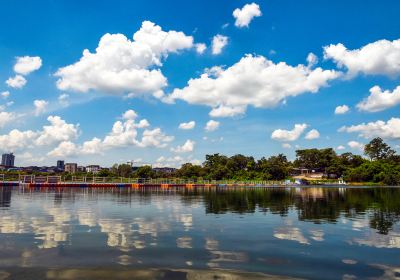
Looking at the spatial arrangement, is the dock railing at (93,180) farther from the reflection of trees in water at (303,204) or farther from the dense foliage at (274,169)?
the reflection of trees in water at (303,204)

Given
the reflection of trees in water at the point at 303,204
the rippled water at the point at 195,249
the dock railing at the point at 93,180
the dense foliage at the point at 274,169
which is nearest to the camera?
the rippled water at the point at 195,249

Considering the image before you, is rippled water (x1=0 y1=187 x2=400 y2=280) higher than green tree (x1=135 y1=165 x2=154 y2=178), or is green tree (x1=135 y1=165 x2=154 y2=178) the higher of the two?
green tree (x1=135 y1=165 x2=154 y2=178)

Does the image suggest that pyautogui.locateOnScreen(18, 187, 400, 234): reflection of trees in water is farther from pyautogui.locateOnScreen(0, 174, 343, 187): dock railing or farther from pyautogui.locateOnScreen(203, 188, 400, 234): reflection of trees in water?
pyautogui.locateOnScreen(0, 174, 343, 187): dock railing

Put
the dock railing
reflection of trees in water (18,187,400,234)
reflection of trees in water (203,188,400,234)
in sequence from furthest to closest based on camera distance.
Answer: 1. the dock railing
2. reflection of trees in water (18,187,400,234)
3. reflection of trees in water (203,188,400,234)

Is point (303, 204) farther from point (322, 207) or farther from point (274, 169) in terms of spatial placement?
point (274, 169)

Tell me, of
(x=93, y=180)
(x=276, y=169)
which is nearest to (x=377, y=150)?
(x=276, y=169)

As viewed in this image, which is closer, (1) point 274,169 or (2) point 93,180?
(2) point 93,180

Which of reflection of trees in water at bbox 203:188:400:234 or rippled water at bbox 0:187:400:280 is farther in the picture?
reflection of trees in water at bbox 203:188:400:234

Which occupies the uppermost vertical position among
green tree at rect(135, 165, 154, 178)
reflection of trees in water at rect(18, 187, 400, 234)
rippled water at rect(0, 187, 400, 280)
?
green tree at rect(135, 165, 154, 178)

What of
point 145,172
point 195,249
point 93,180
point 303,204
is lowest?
point 303,204

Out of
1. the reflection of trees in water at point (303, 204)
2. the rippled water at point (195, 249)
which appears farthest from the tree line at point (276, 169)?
the rippled water at point (195, 249)

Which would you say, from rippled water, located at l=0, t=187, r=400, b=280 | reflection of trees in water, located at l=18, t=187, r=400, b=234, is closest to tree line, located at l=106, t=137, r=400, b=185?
reflection of trees in water, located at l=18, t=187, r=400, b=234

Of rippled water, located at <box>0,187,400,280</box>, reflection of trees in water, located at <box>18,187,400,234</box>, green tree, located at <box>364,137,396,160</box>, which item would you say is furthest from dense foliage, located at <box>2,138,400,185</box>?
rippled water, located at <box>0,187,400,280</box>

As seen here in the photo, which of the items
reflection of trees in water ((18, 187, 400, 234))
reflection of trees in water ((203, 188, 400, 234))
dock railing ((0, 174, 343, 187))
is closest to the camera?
reflection of trees in water ((203, 188, 400, 234))
